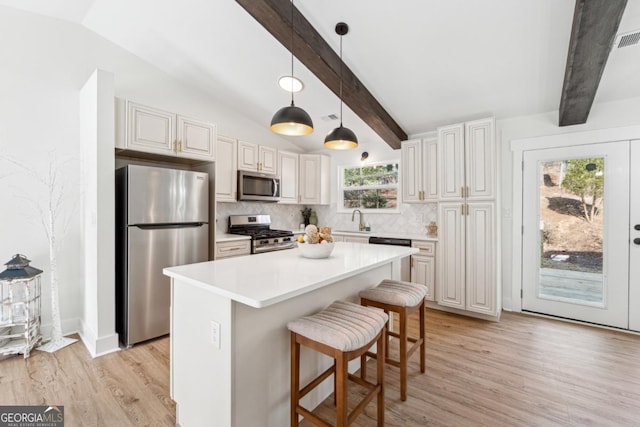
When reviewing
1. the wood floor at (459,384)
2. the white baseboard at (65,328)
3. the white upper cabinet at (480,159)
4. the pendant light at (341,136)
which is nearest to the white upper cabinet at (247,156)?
the pendant light at (341,136)

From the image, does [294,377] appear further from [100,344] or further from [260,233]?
[260,233]

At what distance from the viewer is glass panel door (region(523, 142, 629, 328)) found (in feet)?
9.96

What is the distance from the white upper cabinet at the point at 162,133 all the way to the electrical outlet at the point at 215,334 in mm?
2177

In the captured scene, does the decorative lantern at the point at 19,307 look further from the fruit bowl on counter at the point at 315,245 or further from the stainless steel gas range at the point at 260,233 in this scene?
the fruit bowl on counter at the point at 315,245

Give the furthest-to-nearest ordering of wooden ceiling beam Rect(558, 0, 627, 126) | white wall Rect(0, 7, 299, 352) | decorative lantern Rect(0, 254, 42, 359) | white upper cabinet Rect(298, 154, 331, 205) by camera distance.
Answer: white upper cabinet Rect(298, 154, 331, 205)
white wall Rect(0, 7, 299, 352)
decorative lantern Rect(0, 254, 42, 359)
wooden ceiling beam Rect(558, 0, 627, 126)

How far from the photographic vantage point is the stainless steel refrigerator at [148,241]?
2658 mm

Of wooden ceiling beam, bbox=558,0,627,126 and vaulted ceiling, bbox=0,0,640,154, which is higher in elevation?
vaulted ceiling, bbox=0,0,640,154

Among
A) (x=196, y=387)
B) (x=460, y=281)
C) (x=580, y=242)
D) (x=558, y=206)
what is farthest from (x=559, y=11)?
(x=196, y=387)

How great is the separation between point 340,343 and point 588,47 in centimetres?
265

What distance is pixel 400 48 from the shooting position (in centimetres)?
272

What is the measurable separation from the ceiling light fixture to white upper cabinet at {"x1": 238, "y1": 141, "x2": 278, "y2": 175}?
1003 mm

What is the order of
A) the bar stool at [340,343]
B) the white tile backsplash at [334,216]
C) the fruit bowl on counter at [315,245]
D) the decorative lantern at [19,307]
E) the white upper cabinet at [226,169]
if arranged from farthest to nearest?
1. the white tile backsplash at [334,216]
2. the white upper cabinet at [226,169]
3. the decorative lantern at [19,307]
4. the fruit bowl on counter at [315,245]
5. the bar stool at [340,343]

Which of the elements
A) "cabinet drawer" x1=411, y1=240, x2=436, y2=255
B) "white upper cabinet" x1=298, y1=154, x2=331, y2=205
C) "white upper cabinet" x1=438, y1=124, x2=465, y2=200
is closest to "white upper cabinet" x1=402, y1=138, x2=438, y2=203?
"white upper cabinet" x1=438, y1=124, x2=465, y2=200

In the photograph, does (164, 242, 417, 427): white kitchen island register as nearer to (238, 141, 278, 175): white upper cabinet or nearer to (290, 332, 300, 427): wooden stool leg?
(290, 332, 300, 427): wooden stool leg
